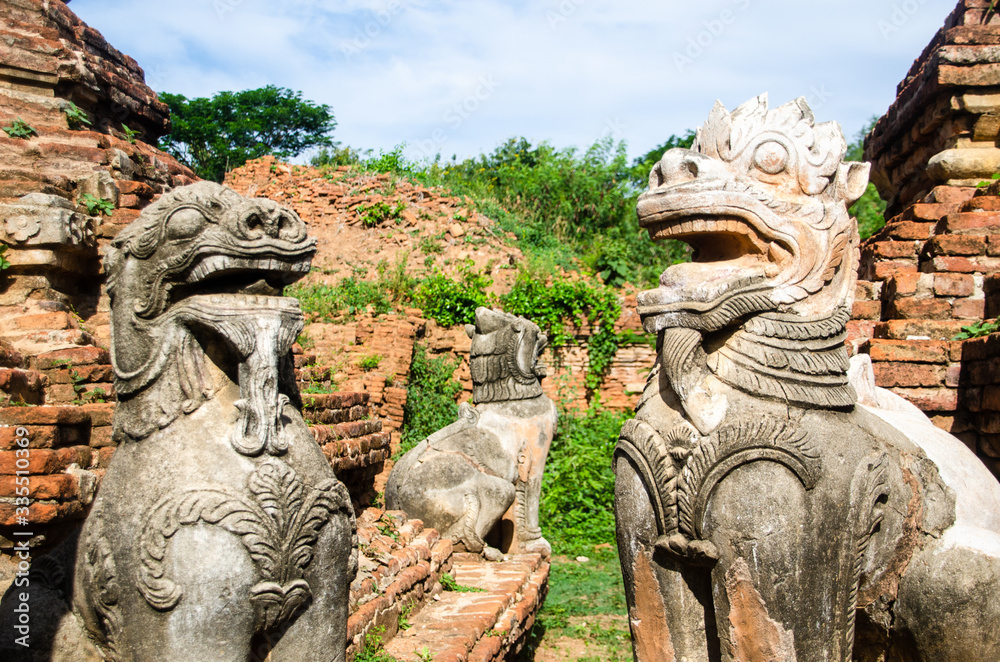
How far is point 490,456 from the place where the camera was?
6227 mm

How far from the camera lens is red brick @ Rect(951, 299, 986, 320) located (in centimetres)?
584

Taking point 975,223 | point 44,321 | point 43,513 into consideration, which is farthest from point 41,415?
point 975,223

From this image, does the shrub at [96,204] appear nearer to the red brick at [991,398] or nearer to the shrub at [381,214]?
the red brick at [991,398]

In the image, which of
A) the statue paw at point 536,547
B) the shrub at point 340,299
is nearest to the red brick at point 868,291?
the statue paw at point 536,547

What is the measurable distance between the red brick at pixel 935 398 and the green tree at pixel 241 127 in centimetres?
2198

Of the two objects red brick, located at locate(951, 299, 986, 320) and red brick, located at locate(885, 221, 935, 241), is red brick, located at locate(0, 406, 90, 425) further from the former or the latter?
red brick, located at locate(885, 221, 935, 241)

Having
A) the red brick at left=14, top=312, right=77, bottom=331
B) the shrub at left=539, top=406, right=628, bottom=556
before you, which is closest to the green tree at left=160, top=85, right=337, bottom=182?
the shrub at left=539, top=406, right=628, bottom=556

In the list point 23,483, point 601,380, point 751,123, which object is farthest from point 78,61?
point 601,380

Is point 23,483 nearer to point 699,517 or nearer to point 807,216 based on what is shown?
point 699,517

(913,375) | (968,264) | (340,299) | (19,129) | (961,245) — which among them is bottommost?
(913,375)

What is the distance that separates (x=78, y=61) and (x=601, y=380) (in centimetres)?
835

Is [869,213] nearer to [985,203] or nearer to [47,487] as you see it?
[985,203]

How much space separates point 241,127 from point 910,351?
24432 millimetres

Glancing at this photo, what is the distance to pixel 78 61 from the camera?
630 centimetres
